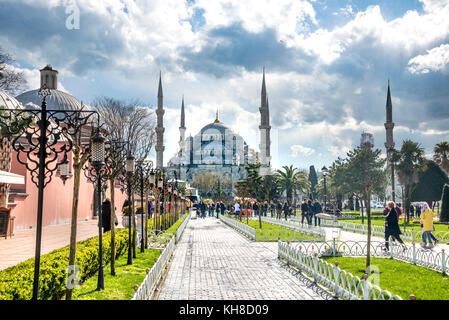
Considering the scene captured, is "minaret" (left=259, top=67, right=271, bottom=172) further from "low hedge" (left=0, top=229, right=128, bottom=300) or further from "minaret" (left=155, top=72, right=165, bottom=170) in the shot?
"low hedge" (left=0, top=229, right=128, bottom=300)

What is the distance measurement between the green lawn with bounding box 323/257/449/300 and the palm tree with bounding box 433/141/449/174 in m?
27.7

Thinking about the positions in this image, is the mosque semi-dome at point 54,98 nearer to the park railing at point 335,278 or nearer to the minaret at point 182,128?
the park railing at point 335,278

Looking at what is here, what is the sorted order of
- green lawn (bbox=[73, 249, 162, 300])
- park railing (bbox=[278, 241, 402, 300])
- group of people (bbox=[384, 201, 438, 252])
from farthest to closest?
group of people (bbox=[384, 201, 438, 252]), green lawn (bbox=[73, 249, 162, 300]), park railing (bbox=[278, 241, 402, 300])

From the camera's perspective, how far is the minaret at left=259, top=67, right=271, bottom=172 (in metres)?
71.4

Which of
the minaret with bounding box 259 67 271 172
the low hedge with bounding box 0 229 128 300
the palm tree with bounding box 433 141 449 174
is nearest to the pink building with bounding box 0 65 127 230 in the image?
the low hedge with bounding box 0 229 128 300

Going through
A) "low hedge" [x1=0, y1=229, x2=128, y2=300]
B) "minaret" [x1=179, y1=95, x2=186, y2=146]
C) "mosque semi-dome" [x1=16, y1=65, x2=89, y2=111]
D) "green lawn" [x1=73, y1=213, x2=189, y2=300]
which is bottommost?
"green lawn" [x1=73, y1=213, x2=189, y2=300]

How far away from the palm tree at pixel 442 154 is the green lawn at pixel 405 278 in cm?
2765

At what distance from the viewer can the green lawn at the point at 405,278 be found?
653 centimetres

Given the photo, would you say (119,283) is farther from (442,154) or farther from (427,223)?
(442,154)

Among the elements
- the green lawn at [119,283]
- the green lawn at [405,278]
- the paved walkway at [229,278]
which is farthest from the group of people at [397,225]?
the green lawn at [119,283]

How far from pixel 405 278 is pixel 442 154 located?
3061 cm

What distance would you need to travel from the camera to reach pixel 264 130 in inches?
2854

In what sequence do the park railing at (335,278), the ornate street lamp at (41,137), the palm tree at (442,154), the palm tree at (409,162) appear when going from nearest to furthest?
the ornate street lamp at (41,137), the park railing at (335,278), the palm tree at (409,162), the palm tree at (442,154)
